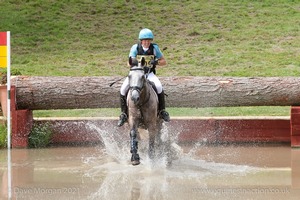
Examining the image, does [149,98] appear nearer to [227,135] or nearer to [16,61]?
[227,135]

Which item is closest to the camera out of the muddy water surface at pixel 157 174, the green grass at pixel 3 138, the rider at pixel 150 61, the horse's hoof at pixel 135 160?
the muddy water surface at pixel 157 174

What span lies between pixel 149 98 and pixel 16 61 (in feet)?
33.8

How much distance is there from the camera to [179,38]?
74.1ft

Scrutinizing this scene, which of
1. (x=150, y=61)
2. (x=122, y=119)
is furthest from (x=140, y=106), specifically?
(x=150, y=61)

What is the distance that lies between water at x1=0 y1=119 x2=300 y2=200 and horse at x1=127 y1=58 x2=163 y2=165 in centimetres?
31

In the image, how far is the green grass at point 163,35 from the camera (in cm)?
1958

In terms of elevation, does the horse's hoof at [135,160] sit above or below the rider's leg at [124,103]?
below

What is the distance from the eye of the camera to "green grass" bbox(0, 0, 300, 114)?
19.6 meters

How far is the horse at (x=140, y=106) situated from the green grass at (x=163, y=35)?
7.65m

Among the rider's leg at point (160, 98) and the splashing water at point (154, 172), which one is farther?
the rider's leg at point (160, 98)

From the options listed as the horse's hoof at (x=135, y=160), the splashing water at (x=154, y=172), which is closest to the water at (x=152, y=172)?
the splashing water at (x=154, y=172)

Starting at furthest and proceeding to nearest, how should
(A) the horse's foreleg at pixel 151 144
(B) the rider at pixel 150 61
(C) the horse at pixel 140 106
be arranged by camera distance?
1. (B) the rider at pixel 150 61
2. (A) the horse's foreleg at pixel 151 144
3. (C) the horse at pixel 140 106

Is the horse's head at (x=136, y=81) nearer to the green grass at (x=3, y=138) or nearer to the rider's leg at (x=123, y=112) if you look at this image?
the rider's leg at (x=123, y=112)

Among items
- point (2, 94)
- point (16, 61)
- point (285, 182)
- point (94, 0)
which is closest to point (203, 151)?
point (285, 182)
